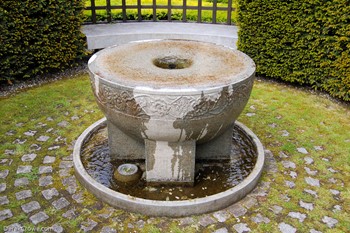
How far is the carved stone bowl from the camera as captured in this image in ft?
13.3

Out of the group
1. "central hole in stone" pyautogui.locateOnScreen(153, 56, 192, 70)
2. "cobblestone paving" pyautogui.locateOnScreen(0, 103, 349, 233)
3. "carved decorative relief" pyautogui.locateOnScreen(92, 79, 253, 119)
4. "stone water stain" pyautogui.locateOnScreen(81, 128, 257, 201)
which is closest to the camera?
"carved decorative relief" pyautogui.locateOnScreen(92, 79, 253, 119)

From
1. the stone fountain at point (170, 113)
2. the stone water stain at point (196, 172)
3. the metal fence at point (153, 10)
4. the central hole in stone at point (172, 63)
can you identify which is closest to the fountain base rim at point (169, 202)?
the stone fountain at point (170, 113)

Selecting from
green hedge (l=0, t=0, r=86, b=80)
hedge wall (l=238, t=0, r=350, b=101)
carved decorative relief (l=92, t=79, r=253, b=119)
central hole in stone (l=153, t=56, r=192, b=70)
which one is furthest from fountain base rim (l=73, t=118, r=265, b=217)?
green hedge (l=0, t=0, r=86, b=80)

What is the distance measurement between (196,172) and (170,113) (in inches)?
51.2

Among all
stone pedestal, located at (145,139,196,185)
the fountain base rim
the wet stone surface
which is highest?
stone pedestal, located at (145,139,196,185)

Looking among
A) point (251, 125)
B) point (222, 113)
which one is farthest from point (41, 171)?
point (251, 125)

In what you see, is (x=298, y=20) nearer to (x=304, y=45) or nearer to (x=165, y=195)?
(x=304, y=45)

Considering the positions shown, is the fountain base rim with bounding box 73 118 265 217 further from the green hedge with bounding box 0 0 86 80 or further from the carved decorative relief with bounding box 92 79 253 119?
the green hedge with bounding box 0 0 86 80

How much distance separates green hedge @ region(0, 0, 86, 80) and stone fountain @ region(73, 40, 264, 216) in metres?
3.00

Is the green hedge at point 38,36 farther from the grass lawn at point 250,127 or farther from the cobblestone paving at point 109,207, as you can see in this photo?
the cobblestone paving at point 109,207

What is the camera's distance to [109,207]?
4.34 meters

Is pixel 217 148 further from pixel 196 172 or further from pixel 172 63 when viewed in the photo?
pixel 172 63

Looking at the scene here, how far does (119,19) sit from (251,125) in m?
5.57

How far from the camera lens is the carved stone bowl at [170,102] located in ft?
13.3
